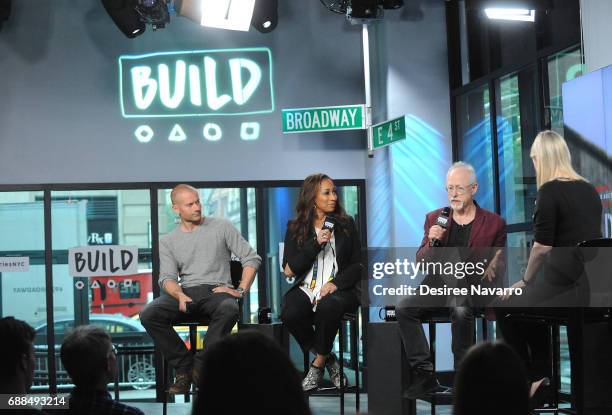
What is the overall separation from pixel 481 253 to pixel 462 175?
529mm

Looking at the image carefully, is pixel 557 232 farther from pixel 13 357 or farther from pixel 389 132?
pixel 389 132

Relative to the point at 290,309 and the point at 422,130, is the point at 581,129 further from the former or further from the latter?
the point at 422,130

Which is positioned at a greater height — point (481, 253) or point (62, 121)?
point (62, 121)

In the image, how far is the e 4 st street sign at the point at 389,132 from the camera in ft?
22.5

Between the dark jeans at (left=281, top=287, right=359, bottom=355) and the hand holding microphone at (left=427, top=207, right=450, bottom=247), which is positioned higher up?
the hand holding microphone at (left=427, top=207, right=450, bottom=247)

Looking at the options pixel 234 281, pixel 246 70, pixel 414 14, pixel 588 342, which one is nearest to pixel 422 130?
pixel 414 14

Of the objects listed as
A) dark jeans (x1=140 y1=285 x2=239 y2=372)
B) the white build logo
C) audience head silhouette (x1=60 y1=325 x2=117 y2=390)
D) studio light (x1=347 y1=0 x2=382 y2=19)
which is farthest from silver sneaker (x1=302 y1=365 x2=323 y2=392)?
the white build logo

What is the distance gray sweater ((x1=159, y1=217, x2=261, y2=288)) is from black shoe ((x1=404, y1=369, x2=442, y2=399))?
1.28 meters

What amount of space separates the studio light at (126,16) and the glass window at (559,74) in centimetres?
347

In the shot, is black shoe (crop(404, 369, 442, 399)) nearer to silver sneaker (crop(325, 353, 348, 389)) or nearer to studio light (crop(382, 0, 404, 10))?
silver sneaker (crop(325, 353, 348, 389))

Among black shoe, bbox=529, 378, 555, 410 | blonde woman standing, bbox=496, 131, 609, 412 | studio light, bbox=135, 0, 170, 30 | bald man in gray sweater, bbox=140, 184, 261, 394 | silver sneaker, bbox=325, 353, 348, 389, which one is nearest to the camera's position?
blonde woman standing, bbox=496, 131, 609, 412

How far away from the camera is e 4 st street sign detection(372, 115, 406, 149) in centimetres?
684

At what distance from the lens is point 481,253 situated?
4.18 meters

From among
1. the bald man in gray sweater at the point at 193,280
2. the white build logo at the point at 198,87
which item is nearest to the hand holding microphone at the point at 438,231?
the bald man in gray sweater at the point at 193,280
